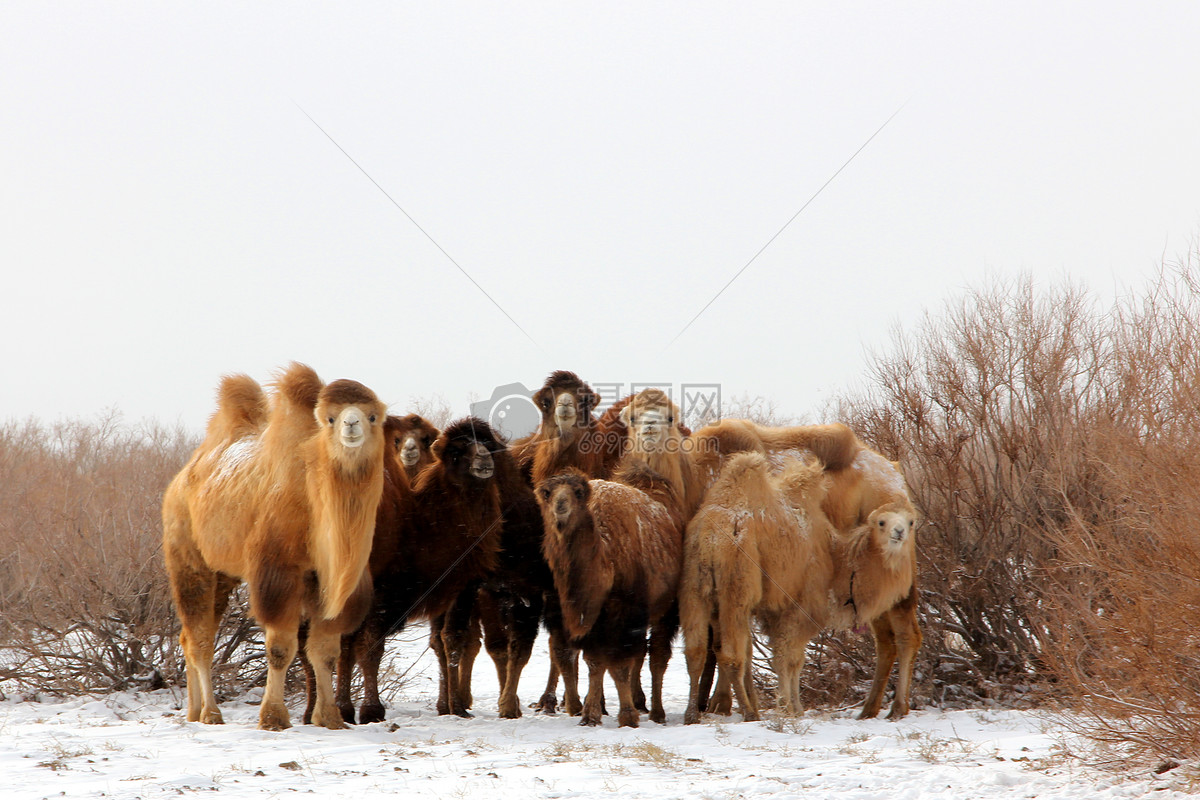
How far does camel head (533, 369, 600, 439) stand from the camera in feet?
31.2

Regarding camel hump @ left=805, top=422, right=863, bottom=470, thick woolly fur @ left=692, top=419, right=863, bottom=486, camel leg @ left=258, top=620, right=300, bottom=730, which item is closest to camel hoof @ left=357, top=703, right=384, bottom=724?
camel leg @ left=258, top=620, right=300, bottom=730

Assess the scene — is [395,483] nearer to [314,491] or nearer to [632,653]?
[314,491]

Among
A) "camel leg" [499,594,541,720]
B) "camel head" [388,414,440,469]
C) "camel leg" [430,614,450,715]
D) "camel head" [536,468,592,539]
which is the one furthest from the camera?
"camel head" [388,414,440,469]

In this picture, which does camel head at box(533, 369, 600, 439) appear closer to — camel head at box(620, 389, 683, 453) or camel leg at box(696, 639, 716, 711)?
camel head at box(620, 389, 683, 453)

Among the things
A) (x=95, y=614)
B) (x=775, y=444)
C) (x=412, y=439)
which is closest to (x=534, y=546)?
(x=412, y=439)

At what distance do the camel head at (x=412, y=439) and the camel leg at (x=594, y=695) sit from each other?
2.63m

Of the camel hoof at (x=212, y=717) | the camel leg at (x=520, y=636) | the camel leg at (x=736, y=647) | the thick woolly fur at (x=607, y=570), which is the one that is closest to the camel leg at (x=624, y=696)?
the thick woolly fur at (x=607, y=570)

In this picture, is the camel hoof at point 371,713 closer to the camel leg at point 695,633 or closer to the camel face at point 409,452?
the camel face at point 409,452

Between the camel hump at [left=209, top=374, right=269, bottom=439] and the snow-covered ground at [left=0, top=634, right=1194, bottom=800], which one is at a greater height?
the camel hump at [left=209, top=374, right=269, bottom=439]

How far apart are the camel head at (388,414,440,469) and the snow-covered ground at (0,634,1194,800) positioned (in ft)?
7.89

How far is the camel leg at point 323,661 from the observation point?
7641mm

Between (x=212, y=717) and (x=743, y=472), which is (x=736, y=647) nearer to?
(x=743, y=472)

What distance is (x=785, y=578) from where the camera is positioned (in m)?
8.36

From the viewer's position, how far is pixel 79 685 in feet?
32.4
